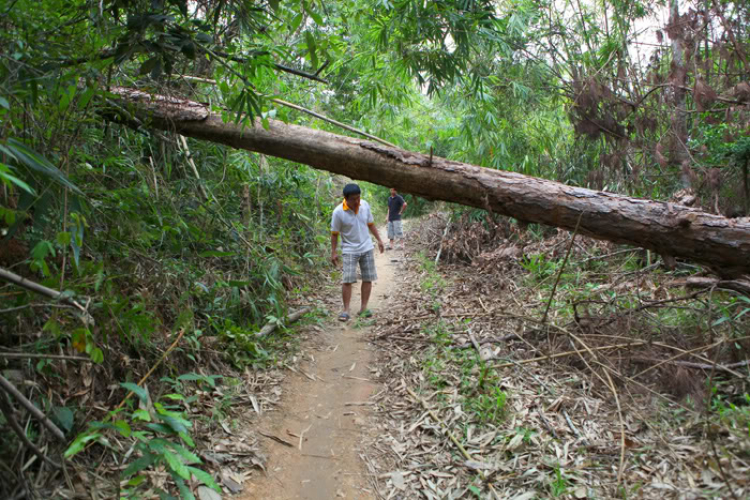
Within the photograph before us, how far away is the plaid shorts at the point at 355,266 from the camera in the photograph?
5422mm

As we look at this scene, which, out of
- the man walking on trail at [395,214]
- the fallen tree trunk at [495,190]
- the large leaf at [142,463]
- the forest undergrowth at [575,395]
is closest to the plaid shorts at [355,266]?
the forest undergrowth at [575,395]

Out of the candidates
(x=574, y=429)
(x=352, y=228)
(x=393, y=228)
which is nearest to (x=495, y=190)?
(x=574, y=429)

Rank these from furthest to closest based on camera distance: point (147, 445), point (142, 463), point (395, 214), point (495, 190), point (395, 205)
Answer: point (395, 214)
point (395, 205)
point (495, 190)
point (147, 445)
point (142, 463)

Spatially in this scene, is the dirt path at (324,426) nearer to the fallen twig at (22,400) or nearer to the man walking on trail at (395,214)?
the fallen twig at (22,400)

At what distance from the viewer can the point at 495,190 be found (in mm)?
3826

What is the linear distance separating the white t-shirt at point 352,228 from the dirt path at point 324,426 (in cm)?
114

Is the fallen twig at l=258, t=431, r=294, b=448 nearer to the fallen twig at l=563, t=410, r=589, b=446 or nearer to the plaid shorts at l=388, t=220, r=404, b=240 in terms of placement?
the fallen twig at l=563, t=410, r=589, b=446

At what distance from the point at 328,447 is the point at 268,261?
274 cm

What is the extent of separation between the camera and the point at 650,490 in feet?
7.29

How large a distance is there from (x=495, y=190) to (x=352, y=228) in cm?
210

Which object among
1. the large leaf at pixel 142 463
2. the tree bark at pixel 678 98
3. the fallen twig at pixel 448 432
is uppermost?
the tree bark at pixel 678 98

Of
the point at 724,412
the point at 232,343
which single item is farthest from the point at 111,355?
the point at 724,412

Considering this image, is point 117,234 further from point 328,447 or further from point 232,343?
point 328,447

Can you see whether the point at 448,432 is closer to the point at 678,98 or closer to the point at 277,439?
the point at 277,439
